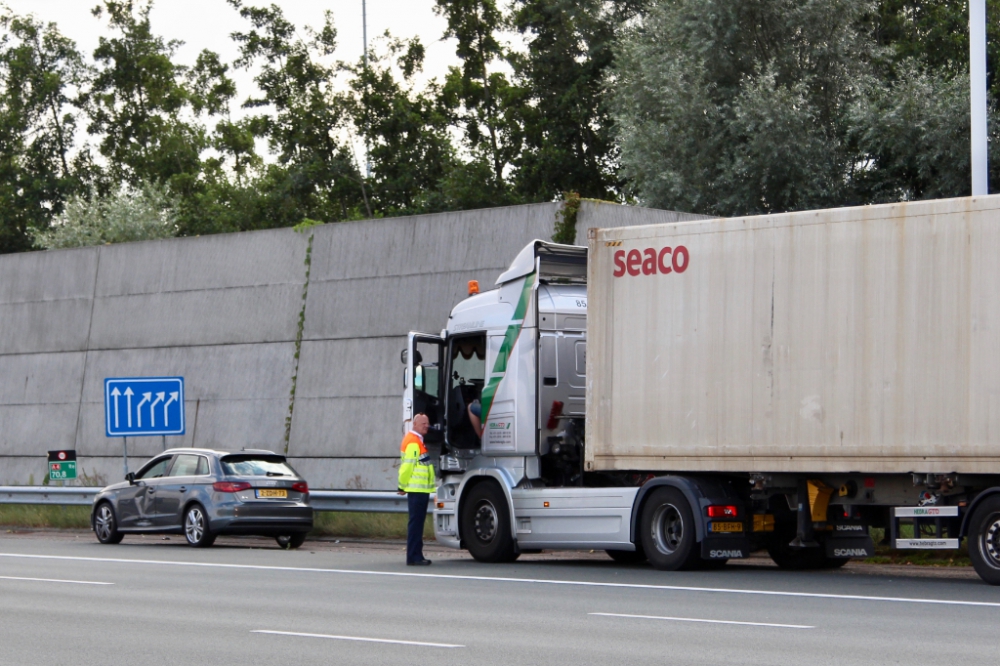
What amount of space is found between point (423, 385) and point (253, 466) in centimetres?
405

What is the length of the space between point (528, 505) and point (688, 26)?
2011cm

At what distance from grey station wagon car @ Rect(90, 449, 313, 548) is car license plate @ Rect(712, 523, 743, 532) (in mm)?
7709

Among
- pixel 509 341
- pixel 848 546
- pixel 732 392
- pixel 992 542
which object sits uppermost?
pixel 509 341

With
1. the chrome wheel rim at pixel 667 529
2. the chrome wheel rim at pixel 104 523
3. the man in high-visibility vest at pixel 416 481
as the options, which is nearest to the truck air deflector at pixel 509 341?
the man in high-visibility vest at pixel 416 481

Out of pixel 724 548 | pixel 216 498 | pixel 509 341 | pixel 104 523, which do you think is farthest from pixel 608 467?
Result: pixel 104 523

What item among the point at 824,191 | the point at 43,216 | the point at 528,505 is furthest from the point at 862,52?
the point at 43,216

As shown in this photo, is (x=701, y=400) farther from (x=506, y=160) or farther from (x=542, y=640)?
(x=506, y=160)

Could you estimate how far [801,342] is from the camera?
1416cm

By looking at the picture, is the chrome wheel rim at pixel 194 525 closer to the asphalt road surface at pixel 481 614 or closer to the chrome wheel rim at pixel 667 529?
the asphalt road surface at pixel 481 614

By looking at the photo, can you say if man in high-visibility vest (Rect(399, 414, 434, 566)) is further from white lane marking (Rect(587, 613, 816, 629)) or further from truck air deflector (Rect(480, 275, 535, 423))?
white lane marking (Rect(587, 613, 816, 629))

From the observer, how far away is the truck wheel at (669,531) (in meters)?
15.1

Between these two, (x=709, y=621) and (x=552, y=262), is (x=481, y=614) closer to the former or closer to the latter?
(x=709, y=621)

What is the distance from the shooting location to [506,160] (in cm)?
4919

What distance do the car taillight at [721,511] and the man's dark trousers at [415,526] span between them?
3.95 meters
